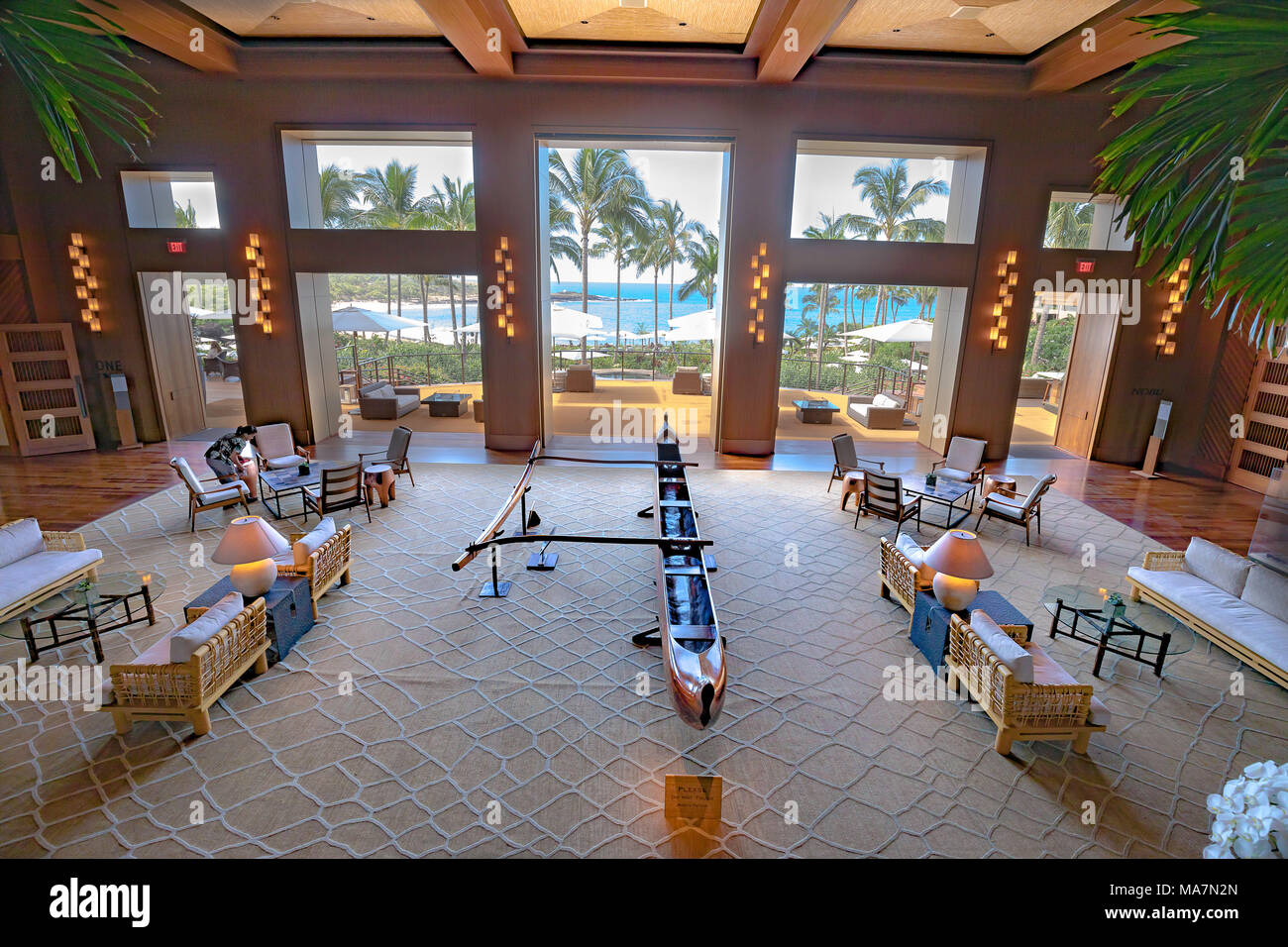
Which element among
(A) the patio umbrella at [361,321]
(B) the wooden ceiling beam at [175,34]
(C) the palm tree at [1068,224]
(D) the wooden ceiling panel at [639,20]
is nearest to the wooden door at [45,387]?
(A) the patio umbrella at [361,321]

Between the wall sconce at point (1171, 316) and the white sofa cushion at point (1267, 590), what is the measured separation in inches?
295

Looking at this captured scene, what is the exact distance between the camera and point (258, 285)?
37.0 feet

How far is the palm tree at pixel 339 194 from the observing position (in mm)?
25734

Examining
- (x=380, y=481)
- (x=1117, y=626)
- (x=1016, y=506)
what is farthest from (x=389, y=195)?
(x=1117, y=626)

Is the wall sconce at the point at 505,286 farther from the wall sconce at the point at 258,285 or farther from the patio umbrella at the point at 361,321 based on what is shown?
the patio umbrella at the point at 361,321

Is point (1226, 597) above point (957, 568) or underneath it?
underneath

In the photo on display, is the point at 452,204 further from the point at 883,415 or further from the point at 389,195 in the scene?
the point at 883,415

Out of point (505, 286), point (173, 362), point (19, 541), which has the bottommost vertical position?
point (19, 541)

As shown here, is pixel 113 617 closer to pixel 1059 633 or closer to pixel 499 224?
pixel 499 224

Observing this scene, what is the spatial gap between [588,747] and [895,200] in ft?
84.4

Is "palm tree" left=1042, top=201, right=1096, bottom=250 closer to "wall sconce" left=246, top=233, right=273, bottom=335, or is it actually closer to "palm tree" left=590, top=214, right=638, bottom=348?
"palm tree" left=590, top=214, right=638, bottom=348

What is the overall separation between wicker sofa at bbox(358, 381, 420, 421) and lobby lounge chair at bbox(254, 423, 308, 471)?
429 centimetres

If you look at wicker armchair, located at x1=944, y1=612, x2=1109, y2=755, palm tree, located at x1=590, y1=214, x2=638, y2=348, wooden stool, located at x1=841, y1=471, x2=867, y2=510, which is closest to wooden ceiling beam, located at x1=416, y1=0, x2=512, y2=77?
wooden stool, located at x1=841, y1=471, x2=867, y2=510
